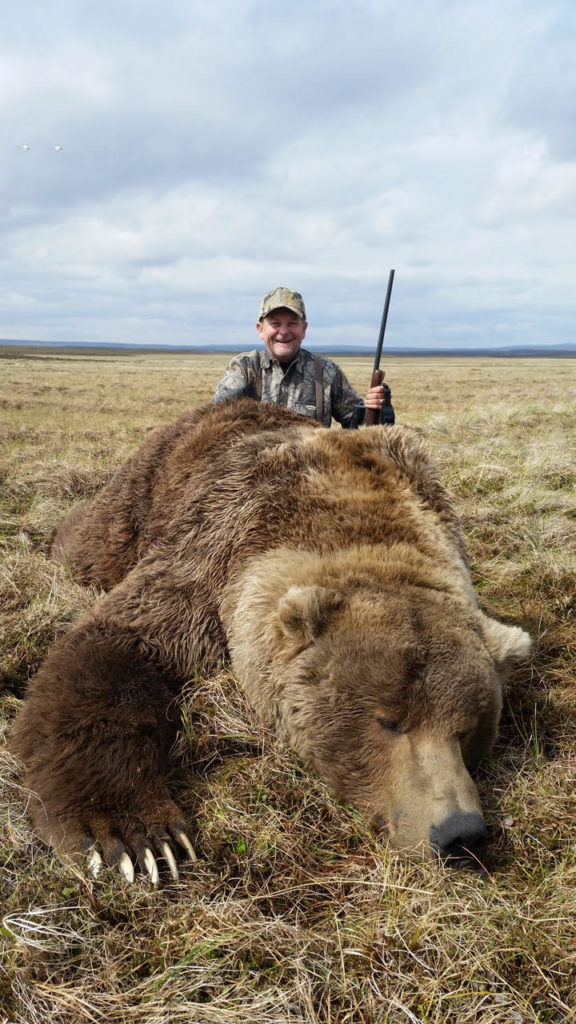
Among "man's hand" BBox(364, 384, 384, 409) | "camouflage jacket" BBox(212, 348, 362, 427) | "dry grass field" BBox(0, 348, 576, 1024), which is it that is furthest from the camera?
"camouflage jacket" BBox(212, 348, 362, 427)

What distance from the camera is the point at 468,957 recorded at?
169 centimetres

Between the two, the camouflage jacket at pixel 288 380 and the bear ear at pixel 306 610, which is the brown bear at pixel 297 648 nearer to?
the bear ear at pixel 306 610

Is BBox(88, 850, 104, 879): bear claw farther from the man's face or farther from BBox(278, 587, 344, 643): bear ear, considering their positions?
the man's face

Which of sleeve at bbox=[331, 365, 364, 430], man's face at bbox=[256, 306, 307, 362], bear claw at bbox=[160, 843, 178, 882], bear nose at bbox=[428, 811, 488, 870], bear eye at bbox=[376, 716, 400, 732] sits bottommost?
bear claw at bbox=[160, 843, 178, 882]

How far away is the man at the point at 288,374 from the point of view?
5531 mm

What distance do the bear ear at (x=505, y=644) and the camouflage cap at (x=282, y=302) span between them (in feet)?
11.7

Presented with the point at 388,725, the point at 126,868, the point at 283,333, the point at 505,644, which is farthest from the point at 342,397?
the point at 126,868

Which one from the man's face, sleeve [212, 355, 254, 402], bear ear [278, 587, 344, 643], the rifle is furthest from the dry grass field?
the man's face

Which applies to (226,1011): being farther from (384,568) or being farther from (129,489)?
(129,489)

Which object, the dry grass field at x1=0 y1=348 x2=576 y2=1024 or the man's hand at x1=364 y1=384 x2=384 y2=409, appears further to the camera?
the man's hand at x1=364 y1=384 x2=384 y2=409

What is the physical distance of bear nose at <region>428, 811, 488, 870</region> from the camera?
201 cm

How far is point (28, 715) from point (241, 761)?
32.1 inches

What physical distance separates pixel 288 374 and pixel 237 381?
45 cm

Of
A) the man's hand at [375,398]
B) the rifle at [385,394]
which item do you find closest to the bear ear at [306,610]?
the rifle at [385,394]
